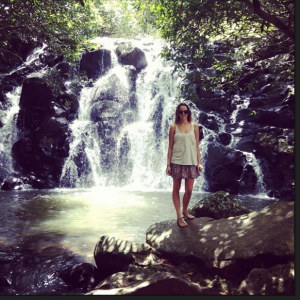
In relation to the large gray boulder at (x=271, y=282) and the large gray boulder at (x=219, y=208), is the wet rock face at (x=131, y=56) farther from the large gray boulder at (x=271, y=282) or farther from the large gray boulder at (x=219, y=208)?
the large gray boulder at (x=271, y=282)

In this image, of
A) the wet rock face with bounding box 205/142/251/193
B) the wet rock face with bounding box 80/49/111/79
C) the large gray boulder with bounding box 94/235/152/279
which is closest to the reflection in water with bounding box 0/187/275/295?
the large gray boulder with bounding box 94/235/152/279

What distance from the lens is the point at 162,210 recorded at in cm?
770

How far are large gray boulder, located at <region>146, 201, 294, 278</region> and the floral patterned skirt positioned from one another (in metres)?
0.78

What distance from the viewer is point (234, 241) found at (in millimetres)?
3426

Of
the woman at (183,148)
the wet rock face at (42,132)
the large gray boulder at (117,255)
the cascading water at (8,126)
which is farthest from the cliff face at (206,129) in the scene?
the large gray boulder at (117,255)

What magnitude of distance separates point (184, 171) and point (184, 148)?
313 mm

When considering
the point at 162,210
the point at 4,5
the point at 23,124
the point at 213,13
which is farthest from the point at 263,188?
the point at 23,124

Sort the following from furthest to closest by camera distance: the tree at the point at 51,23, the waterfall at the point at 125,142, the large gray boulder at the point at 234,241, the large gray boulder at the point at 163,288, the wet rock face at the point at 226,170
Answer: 1. the waterfall at the point at 125,142
2. the wet rock face at the point at 226,170
3. the tree at the point at 51,23
4. the large gray boulder at the point at 234,241
5. the large gray boulder at the point at 163,288

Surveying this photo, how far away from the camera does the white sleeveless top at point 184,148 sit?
373 centimetres

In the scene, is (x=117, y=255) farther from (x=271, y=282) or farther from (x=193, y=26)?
(x=193, y=26)

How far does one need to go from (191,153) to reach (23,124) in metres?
11.6

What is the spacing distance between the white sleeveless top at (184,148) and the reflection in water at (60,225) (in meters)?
2.15

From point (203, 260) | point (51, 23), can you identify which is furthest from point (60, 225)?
point (51, 23)

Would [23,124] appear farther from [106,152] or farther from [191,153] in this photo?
[191,153]
